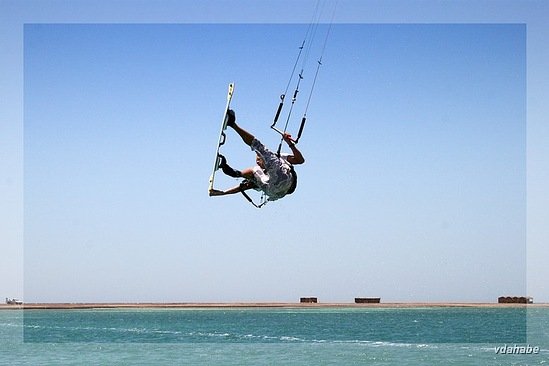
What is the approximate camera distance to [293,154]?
55.2 ft

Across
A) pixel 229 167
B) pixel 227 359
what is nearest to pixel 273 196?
pixel 229 167

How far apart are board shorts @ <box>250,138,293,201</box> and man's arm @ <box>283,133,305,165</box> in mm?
112

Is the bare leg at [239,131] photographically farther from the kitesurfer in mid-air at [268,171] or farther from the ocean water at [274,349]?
the ocean water at [274,349]

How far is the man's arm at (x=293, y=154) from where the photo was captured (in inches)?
655

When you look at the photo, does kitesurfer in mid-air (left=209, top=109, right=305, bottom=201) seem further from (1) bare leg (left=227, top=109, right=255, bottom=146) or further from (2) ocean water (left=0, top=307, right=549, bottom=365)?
(2) ocean water (left=0, top=307, right=549, bottom=365)

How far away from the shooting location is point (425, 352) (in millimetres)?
58750

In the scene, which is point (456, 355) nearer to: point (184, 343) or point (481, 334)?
point (184, 343)

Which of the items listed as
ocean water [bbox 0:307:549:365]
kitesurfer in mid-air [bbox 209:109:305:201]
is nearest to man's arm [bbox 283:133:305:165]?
kitesurfer in mid-air [bbox 209:109:305:201]

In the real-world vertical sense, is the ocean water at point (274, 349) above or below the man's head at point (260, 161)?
below

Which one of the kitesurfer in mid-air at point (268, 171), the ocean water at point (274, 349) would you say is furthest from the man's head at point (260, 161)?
the ocean water at point (274, 349)

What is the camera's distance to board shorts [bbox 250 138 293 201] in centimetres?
1672

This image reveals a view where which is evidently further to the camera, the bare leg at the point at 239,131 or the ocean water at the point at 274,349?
the ocean water at the point at 274,349

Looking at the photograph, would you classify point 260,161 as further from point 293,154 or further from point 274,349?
point 274,349

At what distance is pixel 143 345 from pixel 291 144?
53.9 meters
